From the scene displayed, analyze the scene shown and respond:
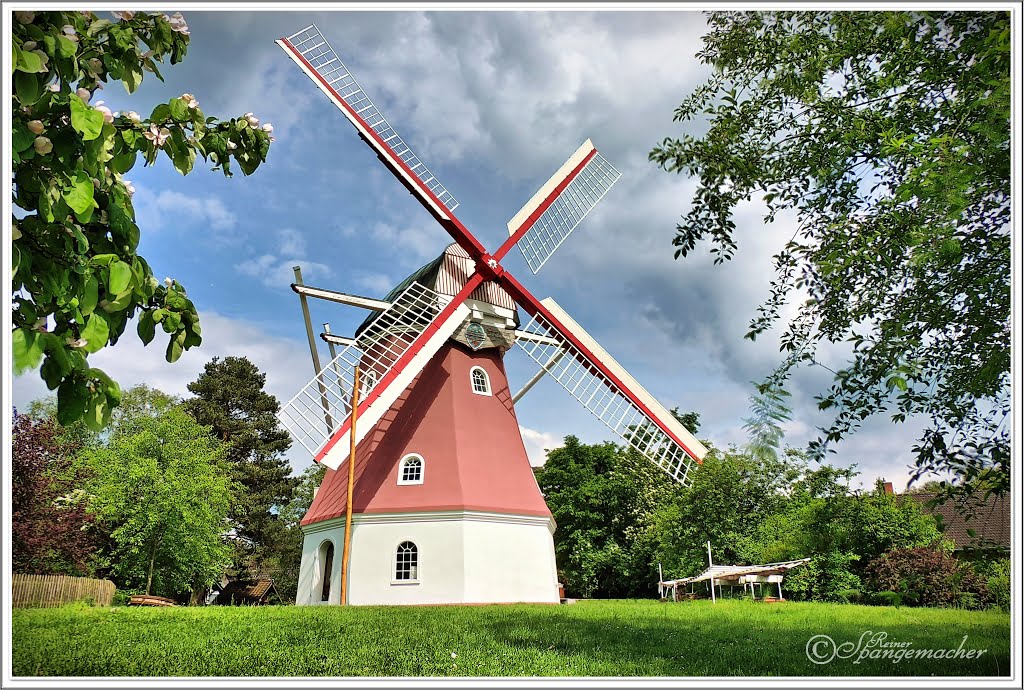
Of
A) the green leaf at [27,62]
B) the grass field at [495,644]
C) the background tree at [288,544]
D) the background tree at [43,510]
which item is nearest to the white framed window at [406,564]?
the grass field at [495,644]

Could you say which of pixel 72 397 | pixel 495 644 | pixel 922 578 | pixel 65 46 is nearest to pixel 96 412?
pixel 72 397

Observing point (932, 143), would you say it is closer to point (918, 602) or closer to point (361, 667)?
point (918, 602)

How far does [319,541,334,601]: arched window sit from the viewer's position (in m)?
10.8

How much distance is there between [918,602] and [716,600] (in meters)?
4.11

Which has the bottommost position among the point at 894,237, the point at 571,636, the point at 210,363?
the point at 571,636

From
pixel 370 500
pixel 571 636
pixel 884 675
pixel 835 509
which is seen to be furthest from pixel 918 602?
pixel 370 500

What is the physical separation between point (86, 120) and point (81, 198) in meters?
0.23

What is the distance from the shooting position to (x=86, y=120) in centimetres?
194

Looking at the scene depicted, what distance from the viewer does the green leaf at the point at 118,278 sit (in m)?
1.86

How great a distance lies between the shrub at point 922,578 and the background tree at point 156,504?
517 inches

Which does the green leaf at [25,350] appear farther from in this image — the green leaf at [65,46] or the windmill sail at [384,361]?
the windmill sail at [384,361]

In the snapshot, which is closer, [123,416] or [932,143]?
[932,143]

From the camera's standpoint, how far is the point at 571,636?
18.1ft

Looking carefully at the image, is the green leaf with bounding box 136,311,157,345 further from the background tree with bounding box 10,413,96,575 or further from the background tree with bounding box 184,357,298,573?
the background tree with bounding box 184,357,298,573
